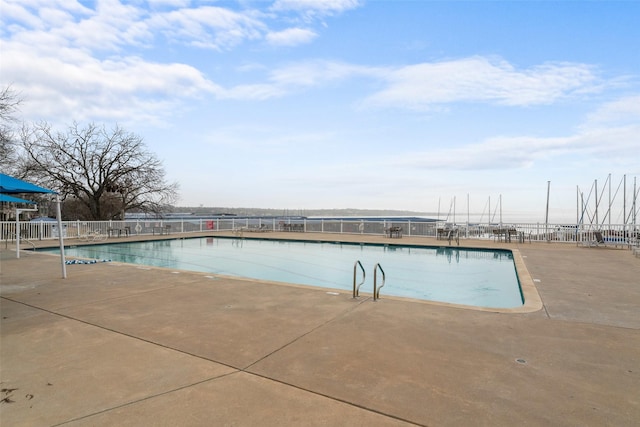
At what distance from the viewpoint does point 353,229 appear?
20.3m

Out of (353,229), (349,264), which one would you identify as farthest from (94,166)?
(349,264)

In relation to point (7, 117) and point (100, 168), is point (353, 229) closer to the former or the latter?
point (100, 168)

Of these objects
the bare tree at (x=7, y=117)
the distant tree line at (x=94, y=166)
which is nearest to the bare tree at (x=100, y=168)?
the distant tree line at (x=94, y=166)

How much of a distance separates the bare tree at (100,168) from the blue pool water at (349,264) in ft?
33.3

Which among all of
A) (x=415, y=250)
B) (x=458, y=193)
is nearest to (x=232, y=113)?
(x=415, y=250)

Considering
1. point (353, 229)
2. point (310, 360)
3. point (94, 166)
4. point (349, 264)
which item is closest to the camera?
point (310, 360)

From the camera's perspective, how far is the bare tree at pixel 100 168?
874 inches

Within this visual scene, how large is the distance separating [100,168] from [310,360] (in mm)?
26073

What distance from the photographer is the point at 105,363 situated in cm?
292

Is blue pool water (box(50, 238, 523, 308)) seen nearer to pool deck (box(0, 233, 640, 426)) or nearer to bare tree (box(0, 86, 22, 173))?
pool deck (box(0, 233, 640, 426))

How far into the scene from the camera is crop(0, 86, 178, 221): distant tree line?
21922 mm

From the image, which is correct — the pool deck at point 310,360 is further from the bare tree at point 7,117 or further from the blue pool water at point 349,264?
the bare tree at point 7,117

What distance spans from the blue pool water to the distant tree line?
33.4ft

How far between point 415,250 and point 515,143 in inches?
419
